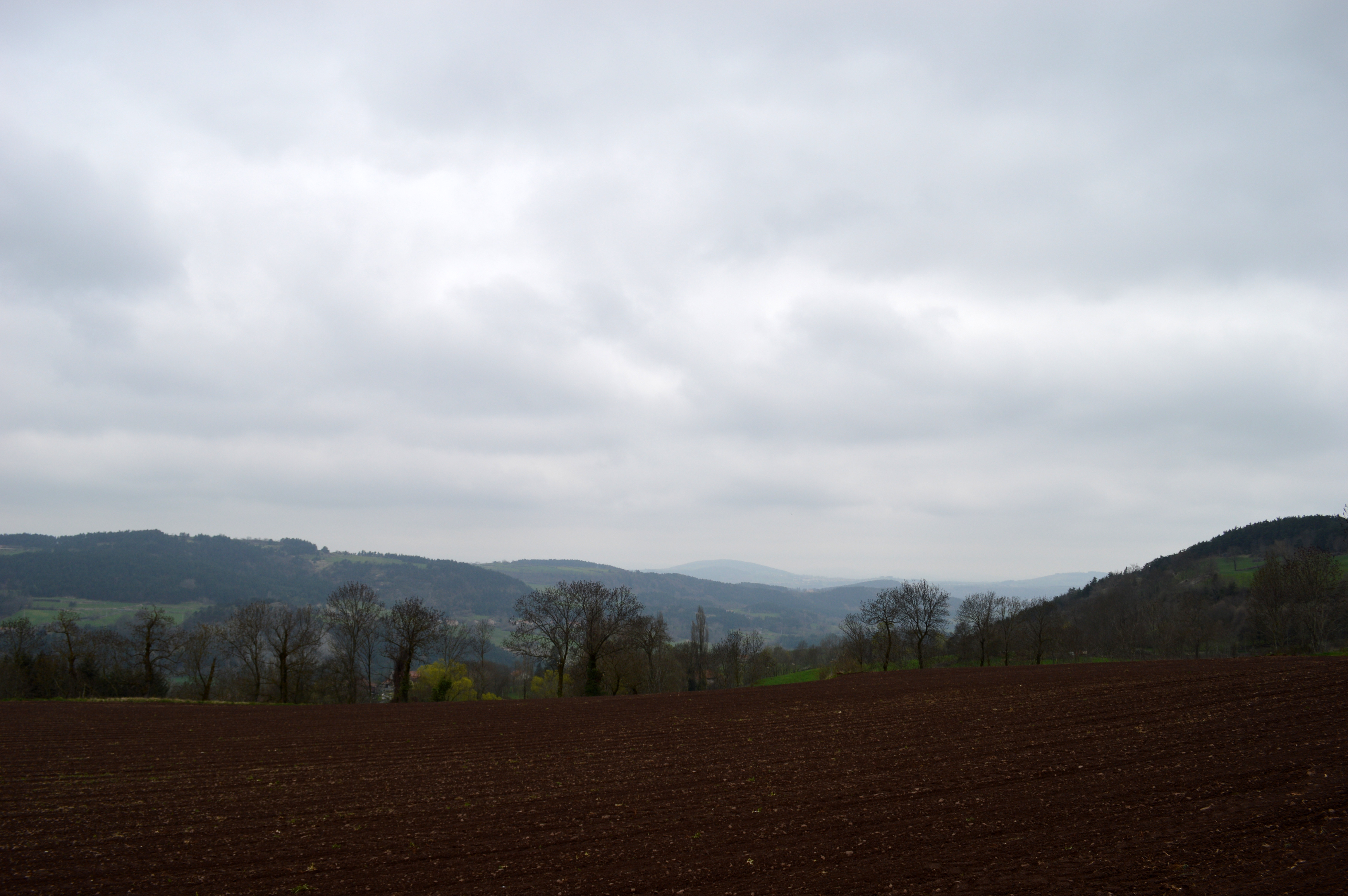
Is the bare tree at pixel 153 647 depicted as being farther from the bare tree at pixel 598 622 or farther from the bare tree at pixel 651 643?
the bare tree at pixel 651 643

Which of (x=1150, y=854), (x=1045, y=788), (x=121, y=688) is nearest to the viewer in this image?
(x=1150, y=854)

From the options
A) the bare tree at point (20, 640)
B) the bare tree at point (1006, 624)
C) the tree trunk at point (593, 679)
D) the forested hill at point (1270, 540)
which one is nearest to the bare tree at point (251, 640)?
the bare tree at point (20, 640)

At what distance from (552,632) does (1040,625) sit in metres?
63.0

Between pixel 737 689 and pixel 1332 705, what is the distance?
38.9 metres

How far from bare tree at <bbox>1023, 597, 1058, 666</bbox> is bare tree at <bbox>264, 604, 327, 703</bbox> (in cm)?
7634

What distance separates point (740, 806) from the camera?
51.5 feet

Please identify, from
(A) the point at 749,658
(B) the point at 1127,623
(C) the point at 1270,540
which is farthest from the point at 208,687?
(C) the point at 1270,540

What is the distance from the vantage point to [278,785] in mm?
19875

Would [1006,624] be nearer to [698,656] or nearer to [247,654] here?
[698,656]

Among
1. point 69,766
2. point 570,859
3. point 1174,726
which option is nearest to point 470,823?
point 570,859

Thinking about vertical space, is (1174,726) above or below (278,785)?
above

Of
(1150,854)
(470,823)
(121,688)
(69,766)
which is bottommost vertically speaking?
(121,688)

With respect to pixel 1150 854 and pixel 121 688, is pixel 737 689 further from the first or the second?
pixel 121 688

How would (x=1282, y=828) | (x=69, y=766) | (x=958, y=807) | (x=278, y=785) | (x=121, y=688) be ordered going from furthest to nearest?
(x=121, y=688) < (x=69, y=766) < (x=278, y=785) < (x=958, y=807) < (x=1282, y=828)
